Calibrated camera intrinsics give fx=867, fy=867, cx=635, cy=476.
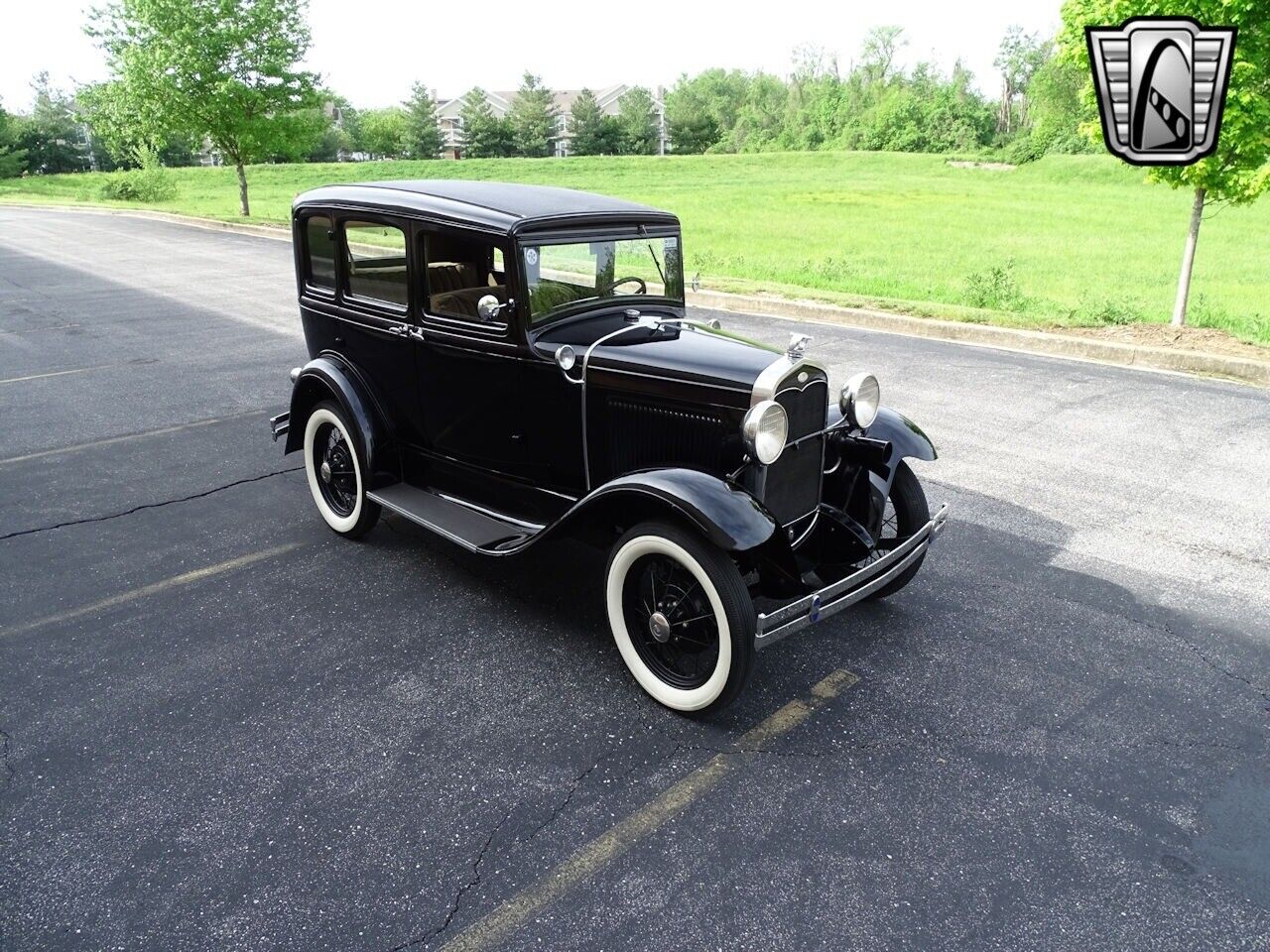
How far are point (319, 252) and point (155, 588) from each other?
2.10 m

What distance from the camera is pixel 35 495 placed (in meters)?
5.75

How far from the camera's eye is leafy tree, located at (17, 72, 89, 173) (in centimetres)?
6438

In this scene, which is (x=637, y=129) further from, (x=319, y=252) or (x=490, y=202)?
(x=490, y=202)

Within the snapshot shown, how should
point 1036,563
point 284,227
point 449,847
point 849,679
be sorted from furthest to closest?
point 284,227
point 1036,563
point 849,679
point 449,847

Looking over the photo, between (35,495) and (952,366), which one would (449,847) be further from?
(952,366)

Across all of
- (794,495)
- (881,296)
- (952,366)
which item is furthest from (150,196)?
(794,495)

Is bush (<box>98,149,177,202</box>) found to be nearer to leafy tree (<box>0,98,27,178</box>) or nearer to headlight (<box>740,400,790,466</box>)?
leafy tree (<box>0,98,27,178</box>)

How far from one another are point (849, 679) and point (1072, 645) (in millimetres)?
1095

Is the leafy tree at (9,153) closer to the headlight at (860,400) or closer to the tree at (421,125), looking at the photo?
the tree at (421,125)

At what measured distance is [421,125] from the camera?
73.2 m

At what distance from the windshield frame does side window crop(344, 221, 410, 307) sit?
82 centimetres

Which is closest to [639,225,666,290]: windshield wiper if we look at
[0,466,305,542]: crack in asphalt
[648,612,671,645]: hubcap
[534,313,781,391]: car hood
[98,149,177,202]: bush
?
[534,313,781,391]: car hood

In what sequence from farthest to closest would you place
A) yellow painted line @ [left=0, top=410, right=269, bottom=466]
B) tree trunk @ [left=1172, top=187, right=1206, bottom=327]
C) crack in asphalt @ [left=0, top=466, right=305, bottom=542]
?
tree trunk @ [left=1172, top=187, right=1206, bottom=327], yellow painted line @ [left=0, top=410, right=269, bottom=466], crack in asphalt @ [left=0, top=466, right=305, bottom=542]

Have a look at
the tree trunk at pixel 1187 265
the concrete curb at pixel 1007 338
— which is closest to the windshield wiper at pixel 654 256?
the concrete curb at pixel 1007 338
